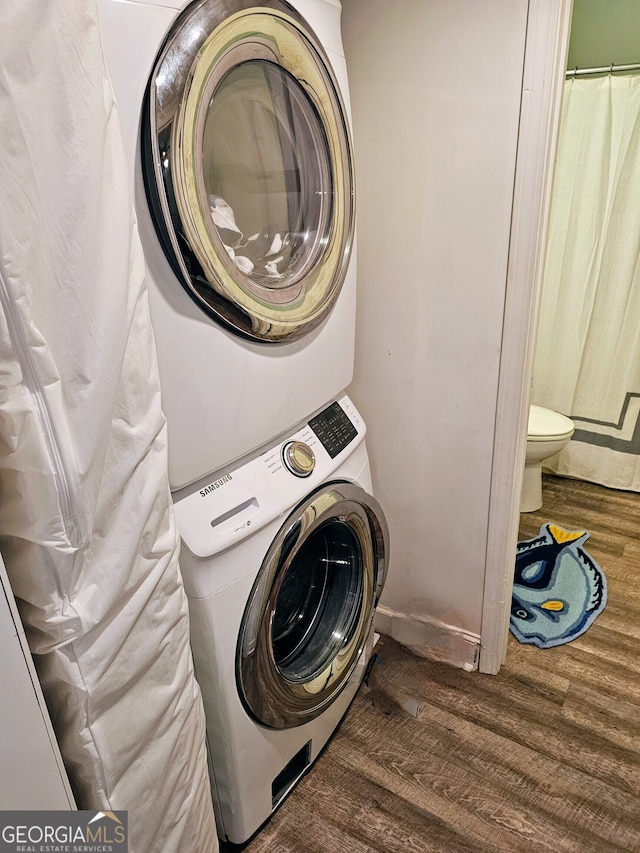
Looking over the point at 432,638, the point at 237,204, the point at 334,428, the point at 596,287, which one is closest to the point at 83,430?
the point at 237,204

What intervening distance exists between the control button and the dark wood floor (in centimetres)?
79

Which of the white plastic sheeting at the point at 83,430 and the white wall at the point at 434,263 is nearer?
the white plastic sheeting at the point at 83,430

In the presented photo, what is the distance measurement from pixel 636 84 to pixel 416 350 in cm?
155

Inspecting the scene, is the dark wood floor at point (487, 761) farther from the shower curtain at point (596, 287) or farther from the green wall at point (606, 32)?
the green wall at point (606, 32)

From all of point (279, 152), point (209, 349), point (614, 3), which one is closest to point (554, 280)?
point (614, 3)

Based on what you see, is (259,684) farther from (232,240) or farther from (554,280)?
(554,280)

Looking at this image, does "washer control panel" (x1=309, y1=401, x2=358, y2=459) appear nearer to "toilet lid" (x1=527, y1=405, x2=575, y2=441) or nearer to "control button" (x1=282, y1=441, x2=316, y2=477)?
"control button" (x1=282, y1=441, x2=316, y2=477)

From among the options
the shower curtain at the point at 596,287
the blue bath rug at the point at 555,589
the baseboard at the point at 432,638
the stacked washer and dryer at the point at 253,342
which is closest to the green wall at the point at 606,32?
the shower curtain at the point at 596,287

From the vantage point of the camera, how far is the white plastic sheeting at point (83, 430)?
0.60 metres

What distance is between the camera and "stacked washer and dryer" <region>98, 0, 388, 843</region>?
2.80 ft

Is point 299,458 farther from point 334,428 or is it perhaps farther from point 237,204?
point 237,204

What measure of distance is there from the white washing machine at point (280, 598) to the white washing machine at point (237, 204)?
85 mm

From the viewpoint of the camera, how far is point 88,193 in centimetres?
66

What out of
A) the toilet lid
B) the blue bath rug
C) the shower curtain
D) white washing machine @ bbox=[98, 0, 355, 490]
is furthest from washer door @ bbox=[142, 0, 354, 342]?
the shower curtain
